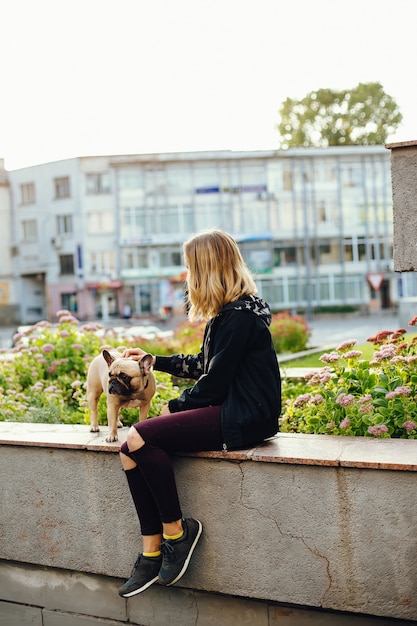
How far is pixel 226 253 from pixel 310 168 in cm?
4946

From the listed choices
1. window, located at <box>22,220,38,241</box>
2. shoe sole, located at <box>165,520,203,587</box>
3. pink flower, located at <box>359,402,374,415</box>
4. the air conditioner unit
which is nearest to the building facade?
the air conditioner unit

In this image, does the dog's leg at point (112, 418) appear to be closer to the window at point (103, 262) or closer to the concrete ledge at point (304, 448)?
the concrete ledge at point (304, 448)

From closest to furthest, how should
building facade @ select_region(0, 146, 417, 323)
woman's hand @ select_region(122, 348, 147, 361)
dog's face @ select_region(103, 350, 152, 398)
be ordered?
dog's face @ select_region(103, 350, 152, 398) < woman's hand @ select_region(122, 348, 147, 361) < building facade @ select_region(0, 146, 417, 323)

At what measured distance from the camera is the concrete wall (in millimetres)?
3330

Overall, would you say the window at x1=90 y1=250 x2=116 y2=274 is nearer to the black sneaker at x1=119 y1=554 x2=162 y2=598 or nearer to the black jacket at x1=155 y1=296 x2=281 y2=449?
the black jacket at x1=155 y1=296 x2=281 y2=449

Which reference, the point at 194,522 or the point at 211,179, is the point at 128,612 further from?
the point at 211,179

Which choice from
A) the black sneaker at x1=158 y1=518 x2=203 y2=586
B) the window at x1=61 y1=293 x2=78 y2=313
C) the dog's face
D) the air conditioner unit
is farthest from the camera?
the air conditioner unit

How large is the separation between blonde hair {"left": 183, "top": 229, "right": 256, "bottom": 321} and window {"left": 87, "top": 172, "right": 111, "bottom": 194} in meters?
49.5

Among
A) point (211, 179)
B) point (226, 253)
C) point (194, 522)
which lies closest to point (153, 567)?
A: point (194, 522)

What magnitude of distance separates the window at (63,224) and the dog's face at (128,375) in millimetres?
50894

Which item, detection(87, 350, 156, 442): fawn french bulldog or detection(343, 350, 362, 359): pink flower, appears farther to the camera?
detection(343, 350, 362, 359): pink flower

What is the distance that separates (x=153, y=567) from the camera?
11.9 ft

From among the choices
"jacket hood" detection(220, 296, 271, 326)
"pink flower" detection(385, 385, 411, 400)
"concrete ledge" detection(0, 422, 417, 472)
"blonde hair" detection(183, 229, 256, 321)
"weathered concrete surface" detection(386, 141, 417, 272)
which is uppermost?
"weathered concrete surface" detection(386, 141, 417, 272)

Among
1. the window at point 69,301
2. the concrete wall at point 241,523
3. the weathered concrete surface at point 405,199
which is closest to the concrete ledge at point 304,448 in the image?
the concrete wall at point 241,523
